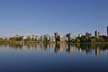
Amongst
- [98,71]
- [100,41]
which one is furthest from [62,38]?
[98,71]

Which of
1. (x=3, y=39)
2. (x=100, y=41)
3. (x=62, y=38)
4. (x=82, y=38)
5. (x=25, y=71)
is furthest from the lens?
(x=62, y=38)

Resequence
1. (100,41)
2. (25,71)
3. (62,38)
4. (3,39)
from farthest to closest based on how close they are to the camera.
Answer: (62,38) < (3,39) < (100,41) < (25,71)

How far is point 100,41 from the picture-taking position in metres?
140

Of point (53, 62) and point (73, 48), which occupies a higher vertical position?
point (53, 62)

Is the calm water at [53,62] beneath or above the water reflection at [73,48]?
above

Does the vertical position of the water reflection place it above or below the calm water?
below

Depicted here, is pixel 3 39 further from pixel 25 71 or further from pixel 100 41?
pixel 25 71

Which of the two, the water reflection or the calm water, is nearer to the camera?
the calm water

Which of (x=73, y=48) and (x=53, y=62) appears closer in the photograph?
(x=53, y=62)

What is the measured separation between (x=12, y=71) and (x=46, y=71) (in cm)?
258

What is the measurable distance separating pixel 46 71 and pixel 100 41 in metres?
126

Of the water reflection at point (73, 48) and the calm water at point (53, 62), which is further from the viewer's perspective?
the water reflection at point (73, 48)

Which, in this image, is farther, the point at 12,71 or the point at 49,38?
the point at 49,38

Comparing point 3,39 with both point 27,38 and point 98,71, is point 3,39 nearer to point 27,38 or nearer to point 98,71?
point 27,38
